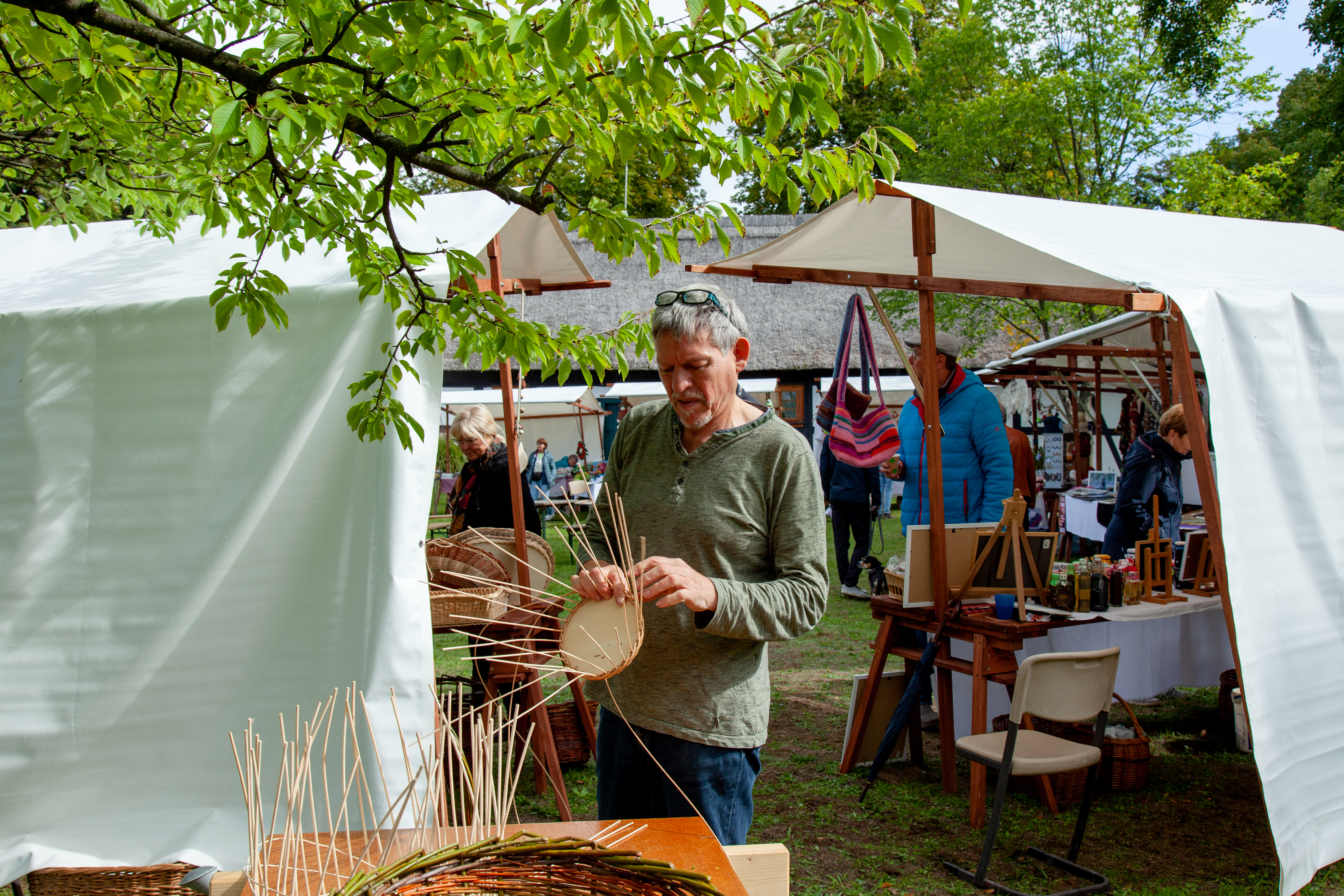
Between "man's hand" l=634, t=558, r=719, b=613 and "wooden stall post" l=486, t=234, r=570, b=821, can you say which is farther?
"wooden stall post" l=486, t=234, r=570, b=821

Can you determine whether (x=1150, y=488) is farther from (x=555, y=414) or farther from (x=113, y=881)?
(x=555, y=414)

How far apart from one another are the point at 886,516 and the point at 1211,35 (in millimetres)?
7411

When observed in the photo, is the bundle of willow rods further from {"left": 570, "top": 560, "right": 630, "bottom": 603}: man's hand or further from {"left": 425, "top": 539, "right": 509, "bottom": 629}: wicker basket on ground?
{"left": 425, "top": 539, "right": 509, "bottom": 629}: wicker basket on ground

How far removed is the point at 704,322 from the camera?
70.4 inches

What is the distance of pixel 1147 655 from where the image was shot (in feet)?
13.4

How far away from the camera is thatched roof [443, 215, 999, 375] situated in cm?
1830

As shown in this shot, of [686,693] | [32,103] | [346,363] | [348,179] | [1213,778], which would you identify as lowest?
[1213,778]

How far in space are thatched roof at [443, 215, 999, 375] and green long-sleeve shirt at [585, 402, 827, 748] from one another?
15.5m

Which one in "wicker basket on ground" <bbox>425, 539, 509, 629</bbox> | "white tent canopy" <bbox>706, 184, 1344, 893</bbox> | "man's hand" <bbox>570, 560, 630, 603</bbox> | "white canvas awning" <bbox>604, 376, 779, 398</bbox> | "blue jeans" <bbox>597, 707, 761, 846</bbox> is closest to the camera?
"man's hand" <bbox>570, 560, 630, 603</bbox>

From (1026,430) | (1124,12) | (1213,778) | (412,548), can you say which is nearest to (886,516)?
(1026,430)

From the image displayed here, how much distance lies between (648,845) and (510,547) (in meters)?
2.52

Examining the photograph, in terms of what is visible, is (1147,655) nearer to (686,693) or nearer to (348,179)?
(686,693)

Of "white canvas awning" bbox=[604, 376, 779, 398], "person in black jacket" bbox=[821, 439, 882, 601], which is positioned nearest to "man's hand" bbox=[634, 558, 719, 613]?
"person in black jacket" bbox=[821, 439, 882, 601]

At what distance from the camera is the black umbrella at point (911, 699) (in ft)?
12.4
